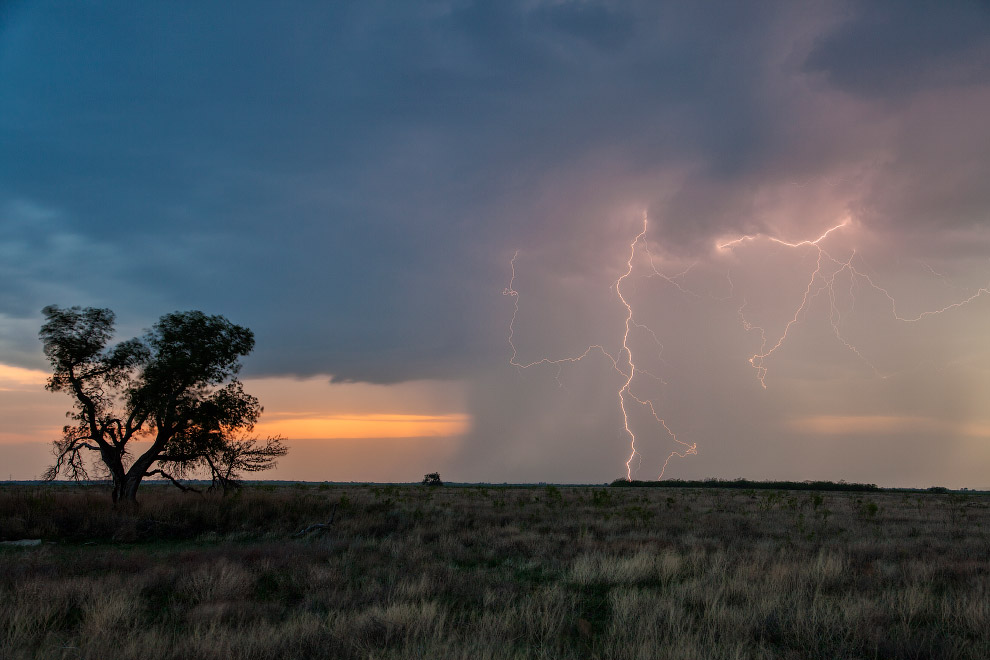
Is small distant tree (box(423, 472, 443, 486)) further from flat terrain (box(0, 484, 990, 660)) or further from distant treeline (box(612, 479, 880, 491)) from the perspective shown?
flat terrain (box(0, 484, 990, 660))

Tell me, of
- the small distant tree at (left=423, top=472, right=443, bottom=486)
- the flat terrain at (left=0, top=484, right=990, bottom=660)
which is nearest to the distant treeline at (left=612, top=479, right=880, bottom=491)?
the small distant tree at (left=423, top=472, right=443, bottom=486)

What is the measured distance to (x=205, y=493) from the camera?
82.6 feet

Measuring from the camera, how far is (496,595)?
9.53 metres

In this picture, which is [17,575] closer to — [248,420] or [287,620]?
[287,620]

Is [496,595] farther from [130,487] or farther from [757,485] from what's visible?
[757,485]

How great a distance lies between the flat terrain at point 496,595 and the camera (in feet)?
22.5

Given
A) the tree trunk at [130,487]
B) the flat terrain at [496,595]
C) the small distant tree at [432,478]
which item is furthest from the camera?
the small distant tree at [432,478]

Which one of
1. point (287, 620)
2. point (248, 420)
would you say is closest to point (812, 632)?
point (287, 620)

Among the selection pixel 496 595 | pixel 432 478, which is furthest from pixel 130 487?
pixel 432 478

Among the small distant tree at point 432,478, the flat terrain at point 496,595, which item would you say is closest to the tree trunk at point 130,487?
the flat terrain at point 496,595

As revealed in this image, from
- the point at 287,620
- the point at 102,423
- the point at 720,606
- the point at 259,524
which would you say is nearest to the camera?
the point at 287,620

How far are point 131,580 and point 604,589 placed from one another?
8804mm

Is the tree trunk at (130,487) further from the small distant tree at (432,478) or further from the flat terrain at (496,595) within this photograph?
the small distant tree at (432,478)

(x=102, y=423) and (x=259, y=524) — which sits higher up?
(x=102, y=423)
